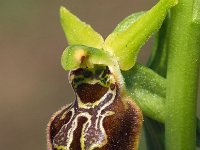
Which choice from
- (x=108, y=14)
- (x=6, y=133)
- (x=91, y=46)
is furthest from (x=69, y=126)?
(x=108, y=14)

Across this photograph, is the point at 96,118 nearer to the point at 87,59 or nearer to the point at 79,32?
the point at 87,59

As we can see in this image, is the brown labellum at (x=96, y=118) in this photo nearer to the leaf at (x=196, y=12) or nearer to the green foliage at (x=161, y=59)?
the green foliage at (x=161, y=59)

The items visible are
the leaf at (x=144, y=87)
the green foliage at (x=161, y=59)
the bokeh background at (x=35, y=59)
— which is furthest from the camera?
the bokeh background at (x=35, y=59)

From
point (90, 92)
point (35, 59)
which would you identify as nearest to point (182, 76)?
point (90, 92)

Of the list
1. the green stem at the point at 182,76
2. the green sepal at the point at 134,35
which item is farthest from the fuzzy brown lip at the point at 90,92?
the green stem at the point at 182,76

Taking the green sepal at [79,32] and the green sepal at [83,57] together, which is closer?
the green sepal at [83,57]

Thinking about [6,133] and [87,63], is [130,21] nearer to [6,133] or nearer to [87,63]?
[87,63]

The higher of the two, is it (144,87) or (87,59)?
(87,59)
